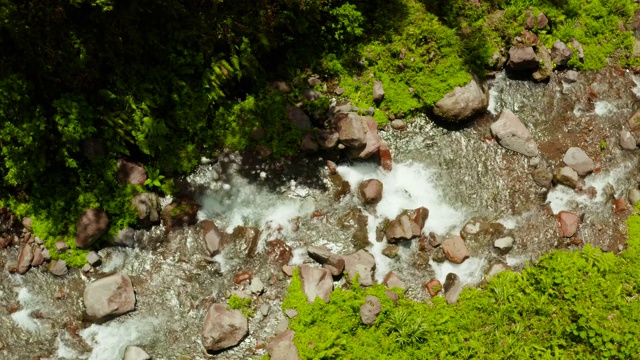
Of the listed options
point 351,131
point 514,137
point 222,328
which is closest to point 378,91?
point 351,131

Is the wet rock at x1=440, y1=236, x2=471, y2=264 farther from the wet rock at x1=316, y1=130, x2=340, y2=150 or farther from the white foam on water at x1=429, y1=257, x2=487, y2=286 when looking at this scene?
the wet rock at x1=316, y1=130, x2=340, y2=150

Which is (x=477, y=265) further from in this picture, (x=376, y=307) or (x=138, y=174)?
(x=138, y=174)

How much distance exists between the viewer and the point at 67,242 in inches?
347

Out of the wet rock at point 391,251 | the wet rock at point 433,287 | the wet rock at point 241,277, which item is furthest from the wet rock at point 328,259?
the wet rock at point 433,287

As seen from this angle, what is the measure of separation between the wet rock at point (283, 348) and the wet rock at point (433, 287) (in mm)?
2878

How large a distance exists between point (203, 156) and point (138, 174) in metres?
1.35

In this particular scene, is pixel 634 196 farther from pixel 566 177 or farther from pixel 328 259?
pixel 328 259

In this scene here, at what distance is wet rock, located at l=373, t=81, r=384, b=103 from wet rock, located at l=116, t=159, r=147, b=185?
17.1 feet

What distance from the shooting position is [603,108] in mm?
11164

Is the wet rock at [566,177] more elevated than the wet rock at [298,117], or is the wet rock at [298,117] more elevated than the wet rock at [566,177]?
the wet rock at [298,117]

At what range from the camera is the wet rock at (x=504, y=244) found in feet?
32.0

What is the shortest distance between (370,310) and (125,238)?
16.3 ft

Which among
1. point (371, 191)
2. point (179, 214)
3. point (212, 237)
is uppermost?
point (179, 214)

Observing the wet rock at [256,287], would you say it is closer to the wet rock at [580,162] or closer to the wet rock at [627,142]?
the wet rock at [580,162]
